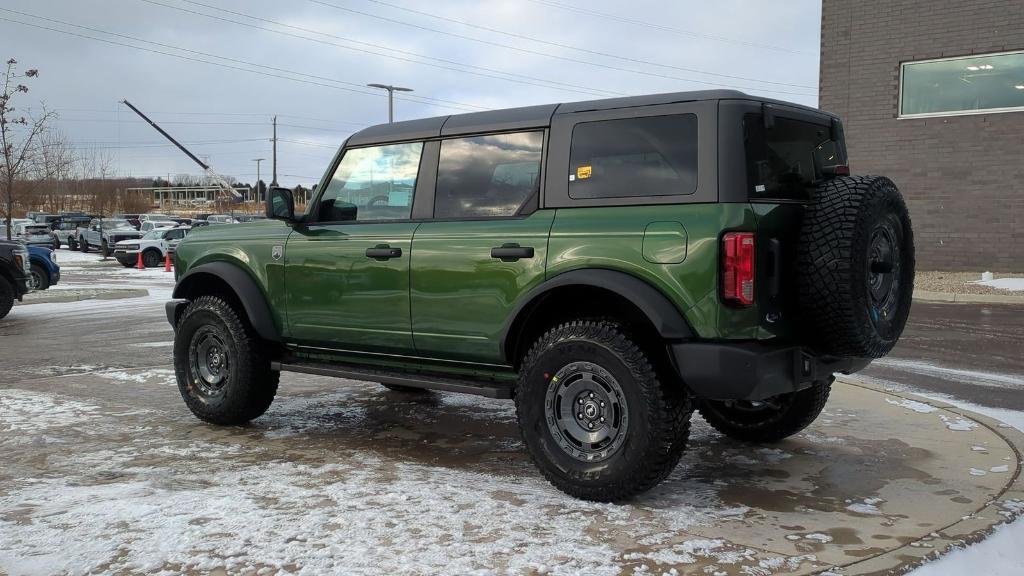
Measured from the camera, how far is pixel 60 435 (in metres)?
5.71

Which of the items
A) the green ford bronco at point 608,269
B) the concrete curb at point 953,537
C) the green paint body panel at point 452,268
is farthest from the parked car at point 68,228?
the concrete curb at point 953,537

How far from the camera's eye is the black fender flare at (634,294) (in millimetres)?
4051

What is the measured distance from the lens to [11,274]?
13.4 meters

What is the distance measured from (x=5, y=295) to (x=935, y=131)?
18.2 metres

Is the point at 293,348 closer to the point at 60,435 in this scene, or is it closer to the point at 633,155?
the point at 60,435

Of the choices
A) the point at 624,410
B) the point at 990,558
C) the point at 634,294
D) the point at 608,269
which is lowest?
the point at 990,558

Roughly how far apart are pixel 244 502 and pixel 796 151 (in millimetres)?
3379

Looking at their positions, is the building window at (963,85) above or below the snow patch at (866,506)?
above

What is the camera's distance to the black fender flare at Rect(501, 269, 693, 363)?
4051mm

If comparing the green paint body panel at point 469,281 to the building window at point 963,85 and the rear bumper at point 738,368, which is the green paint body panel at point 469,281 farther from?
the building window at point 963,85

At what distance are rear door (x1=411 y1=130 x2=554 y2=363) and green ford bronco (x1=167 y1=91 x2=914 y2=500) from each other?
1 centimetres

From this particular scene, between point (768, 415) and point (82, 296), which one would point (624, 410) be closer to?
point (768, 415)

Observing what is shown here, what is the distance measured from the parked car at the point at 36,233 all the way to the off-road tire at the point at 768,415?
40.7 meters

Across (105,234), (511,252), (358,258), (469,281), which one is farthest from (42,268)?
(105,234)
